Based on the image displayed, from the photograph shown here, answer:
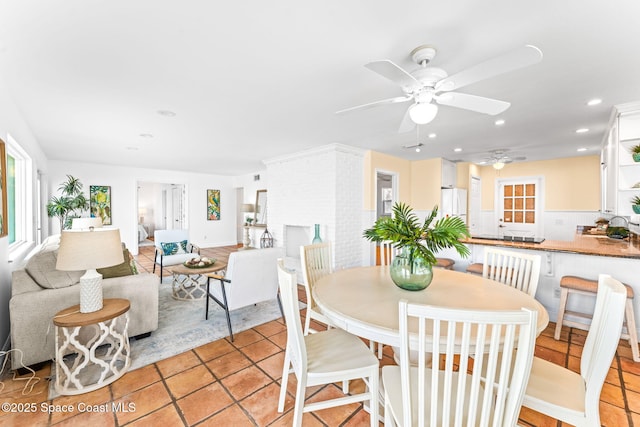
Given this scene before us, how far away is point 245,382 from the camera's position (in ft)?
6.59

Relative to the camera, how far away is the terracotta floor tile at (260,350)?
235 cm

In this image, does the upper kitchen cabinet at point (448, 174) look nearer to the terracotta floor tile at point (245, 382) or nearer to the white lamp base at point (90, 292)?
the terracotta floor tile at point (245, 382)

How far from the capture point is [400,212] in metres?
1.85

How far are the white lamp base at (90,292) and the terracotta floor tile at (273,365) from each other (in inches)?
51.4

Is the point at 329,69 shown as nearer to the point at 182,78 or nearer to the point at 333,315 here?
the point at 182,78

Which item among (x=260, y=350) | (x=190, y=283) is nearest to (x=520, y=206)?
(x=260, y=350)

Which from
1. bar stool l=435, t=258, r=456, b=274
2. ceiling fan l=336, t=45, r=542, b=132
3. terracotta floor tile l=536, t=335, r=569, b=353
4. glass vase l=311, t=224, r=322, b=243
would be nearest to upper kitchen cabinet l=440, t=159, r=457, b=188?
bar stool l=435, t=258, r=456, b=274

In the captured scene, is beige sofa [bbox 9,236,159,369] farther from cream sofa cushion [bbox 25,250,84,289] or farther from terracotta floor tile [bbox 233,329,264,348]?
terracotta floor tile [bbox 233,329,264,348]

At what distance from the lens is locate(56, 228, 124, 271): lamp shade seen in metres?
1.84

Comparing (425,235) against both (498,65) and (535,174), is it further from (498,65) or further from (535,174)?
(535,174)

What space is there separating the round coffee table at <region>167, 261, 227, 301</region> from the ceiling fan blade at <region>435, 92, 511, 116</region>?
10.2ft

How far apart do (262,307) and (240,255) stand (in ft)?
3.62

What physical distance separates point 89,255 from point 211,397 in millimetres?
1274

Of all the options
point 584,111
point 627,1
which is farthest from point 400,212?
point 584,111
